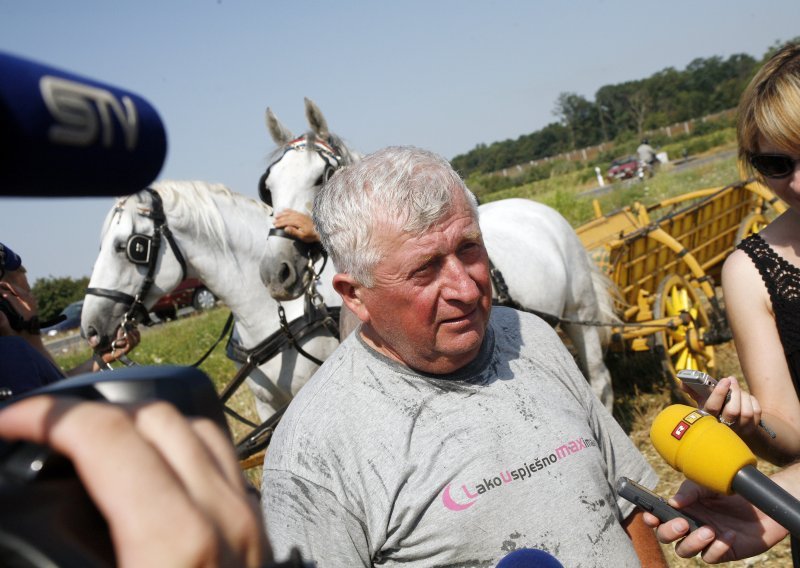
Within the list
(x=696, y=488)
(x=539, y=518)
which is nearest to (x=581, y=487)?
(x=539, y=518)

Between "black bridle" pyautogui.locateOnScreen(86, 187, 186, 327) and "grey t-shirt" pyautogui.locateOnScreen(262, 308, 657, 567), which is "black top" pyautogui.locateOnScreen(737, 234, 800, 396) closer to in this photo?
"grey t-shirt" pyautogui.locateOnScreen(262, 308, 657, 567)

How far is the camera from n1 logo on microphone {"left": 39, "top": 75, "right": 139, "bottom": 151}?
0.47 meters

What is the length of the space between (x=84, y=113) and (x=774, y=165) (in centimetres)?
189

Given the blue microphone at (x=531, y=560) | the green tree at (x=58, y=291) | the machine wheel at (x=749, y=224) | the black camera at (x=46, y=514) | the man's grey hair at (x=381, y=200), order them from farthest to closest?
the green tree at (x=58, y=291) < the machine wheel at (x=749, y=224) < the man's grey hair at (x=381, y=200) < the blue microphone at (x=531, y=560) < the black camera at (x=46, y=514)

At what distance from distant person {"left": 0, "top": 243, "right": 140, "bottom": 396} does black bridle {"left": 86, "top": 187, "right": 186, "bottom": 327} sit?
21 centimetres

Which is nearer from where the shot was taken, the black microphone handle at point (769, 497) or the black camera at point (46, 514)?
the black camera at point (46, 514)

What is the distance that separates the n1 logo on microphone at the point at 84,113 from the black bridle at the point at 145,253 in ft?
12.3

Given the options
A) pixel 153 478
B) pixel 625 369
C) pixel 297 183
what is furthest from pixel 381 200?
pixel 625 369

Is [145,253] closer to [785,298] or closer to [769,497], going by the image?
[785,298]

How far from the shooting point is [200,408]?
1.91 ft

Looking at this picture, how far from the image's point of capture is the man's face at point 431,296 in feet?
5.69

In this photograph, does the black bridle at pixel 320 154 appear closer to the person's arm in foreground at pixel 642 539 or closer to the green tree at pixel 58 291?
the person's arm in foreground at pixel 642 539

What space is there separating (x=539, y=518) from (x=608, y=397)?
348cm

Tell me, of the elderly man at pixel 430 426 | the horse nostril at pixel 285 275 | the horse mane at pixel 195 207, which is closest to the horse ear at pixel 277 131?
the horse mane at pixel 195 207
